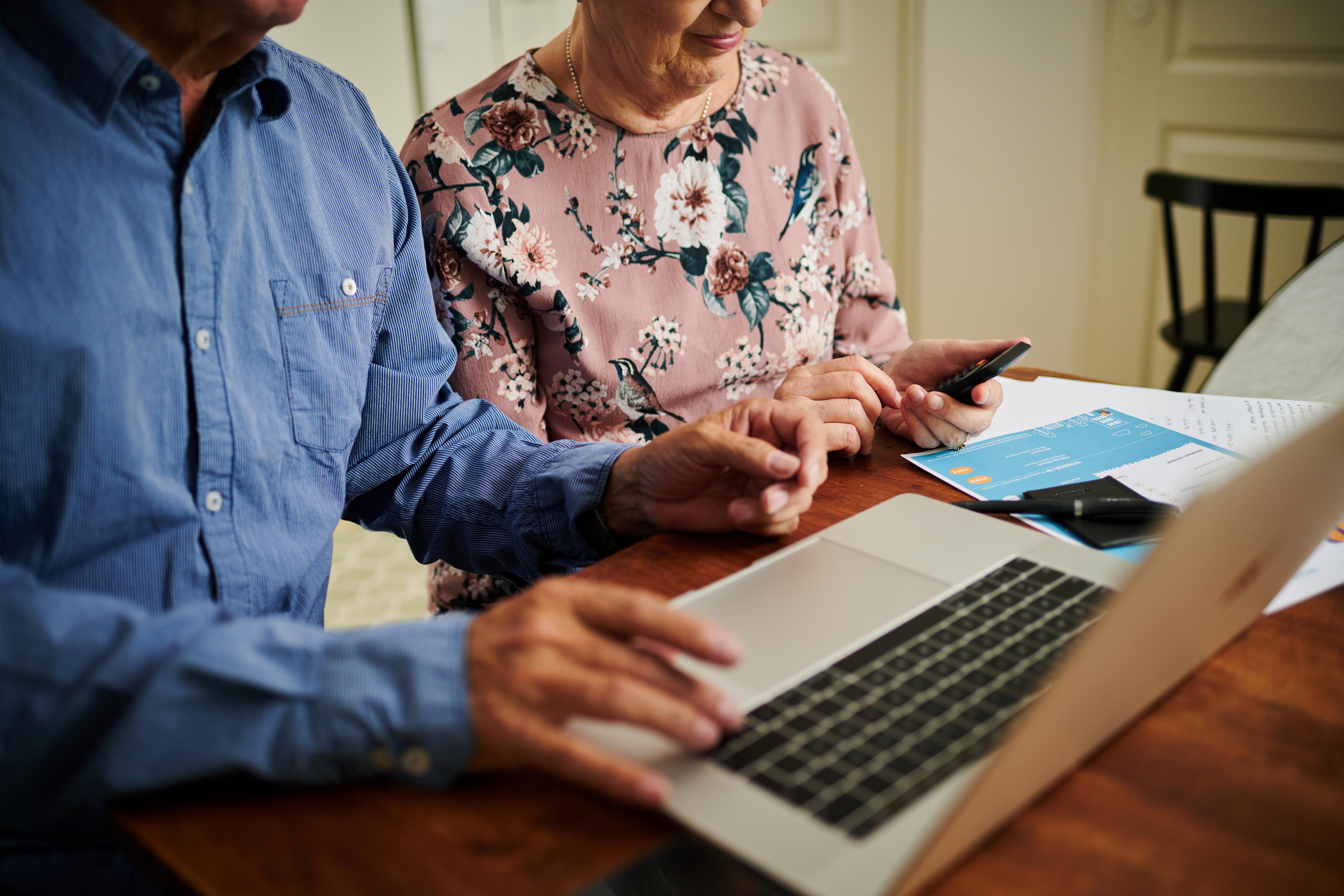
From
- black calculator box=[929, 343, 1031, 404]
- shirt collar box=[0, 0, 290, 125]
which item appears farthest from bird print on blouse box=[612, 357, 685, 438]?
shirt collar box=[0, 0, 290, 125]

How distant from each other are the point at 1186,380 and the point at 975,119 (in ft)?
3.50

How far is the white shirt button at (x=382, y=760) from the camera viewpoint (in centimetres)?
53

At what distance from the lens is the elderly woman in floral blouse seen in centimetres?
106

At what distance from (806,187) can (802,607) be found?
2.58 ft

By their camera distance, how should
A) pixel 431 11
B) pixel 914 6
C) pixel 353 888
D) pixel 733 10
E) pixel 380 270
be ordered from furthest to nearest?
pixel 914 6, pixel 431 11, pixel 733 10, pixel 380 270, pixel 353 888

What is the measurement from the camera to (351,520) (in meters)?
0.98

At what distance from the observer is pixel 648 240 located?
1.17m

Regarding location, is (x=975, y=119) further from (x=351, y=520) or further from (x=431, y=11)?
(x=351, y=520)

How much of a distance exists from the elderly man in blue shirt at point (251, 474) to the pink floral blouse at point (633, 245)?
93mm

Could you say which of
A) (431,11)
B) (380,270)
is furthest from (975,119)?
(380,270)

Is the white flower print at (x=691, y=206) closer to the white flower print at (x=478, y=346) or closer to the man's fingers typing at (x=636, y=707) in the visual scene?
the white flower print at (x=478, y=346)

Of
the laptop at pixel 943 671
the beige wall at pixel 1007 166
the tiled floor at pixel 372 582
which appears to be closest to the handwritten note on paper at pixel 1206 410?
the laptop at pixel 943 671

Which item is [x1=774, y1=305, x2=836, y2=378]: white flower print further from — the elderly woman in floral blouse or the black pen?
the black pen

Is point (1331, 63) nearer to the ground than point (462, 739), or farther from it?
farther from it
